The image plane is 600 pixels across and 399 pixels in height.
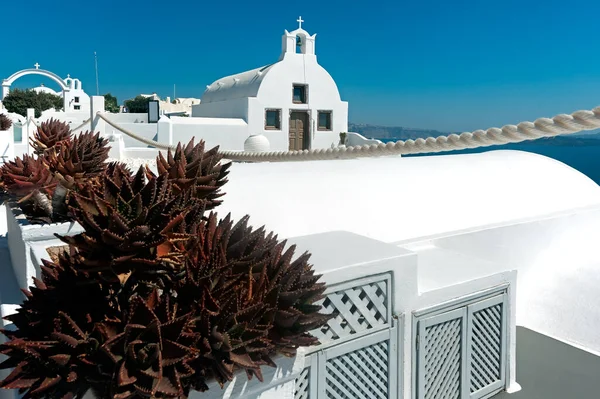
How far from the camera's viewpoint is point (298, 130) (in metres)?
20.1

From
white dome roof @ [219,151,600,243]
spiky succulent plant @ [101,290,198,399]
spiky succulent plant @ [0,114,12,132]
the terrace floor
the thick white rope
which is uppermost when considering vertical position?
spiky succulent plant @ [0,114,12,132]

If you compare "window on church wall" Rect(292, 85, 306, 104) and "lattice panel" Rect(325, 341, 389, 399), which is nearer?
"lattice panel" Rect(325, 341, 389, 399)

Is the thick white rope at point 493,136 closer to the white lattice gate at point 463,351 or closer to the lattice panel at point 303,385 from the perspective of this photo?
the white lattice gate at point 463,351

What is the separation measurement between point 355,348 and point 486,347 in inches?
50.5

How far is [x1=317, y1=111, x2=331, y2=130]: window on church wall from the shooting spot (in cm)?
2050

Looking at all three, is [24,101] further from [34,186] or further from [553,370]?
[553,370]

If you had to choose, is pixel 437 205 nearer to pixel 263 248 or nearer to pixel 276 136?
pixel 263 248

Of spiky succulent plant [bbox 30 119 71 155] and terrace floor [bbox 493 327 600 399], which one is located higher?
spiky succulent plant [bbox 30 119 71 155]

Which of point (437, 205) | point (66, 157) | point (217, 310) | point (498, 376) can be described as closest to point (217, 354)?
point (217, 310)

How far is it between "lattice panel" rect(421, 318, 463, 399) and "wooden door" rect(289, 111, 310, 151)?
56.2 ft

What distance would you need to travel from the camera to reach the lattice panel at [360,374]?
7.74 ft

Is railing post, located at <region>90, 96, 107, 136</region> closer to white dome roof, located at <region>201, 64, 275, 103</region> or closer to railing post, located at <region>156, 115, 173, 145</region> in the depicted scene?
railing post, located at <region>156, 115, 173, 145</region>

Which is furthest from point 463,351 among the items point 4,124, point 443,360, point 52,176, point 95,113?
point 95,113

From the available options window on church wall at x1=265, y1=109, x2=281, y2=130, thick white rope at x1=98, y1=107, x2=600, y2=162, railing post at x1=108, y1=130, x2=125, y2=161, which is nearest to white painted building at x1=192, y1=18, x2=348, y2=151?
window on church wall at x1=265, y1=109, x2=281, y2=130
